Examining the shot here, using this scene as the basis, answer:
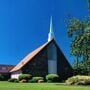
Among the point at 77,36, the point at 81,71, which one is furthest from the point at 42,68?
the point at 77,36

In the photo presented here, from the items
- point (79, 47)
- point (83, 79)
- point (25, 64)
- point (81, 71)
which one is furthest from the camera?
point (79, 47)

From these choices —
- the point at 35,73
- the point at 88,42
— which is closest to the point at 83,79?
the point at 35,73

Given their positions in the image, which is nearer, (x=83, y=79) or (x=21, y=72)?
(x=83, y=79)

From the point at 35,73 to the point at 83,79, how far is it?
69.0ft

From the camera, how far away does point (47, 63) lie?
60719 millimetres

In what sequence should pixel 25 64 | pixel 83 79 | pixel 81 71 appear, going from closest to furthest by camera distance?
1. pixel 83 79
2. pixel 25 64
3. pixel 81 71

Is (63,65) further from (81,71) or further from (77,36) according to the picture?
(77,36)

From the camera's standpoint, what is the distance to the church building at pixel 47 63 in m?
59.6

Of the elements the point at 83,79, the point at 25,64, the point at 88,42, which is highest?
the point at 88,42

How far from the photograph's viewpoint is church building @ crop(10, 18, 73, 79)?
59625 millimetres

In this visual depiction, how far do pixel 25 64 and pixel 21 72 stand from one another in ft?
4.91

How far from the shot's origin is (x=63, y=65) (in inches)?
2454

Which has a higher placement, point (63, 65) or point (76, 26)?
point (76, 26)

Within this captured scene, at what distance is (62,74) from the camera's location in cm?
6191
